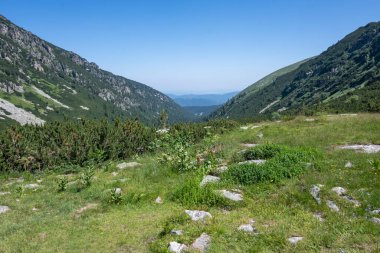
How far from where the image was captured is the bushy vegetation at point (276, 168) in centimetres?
1534

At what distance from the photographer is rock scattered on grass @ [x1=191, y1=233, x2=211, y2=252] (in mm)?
9883

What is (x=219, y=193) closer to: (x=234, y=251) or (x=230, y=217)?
(x=230, y=217)

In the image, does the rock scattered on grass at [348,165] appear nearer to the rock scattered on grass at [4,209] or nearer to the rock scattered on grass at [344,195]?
the rock scattered on grass at [344,195]

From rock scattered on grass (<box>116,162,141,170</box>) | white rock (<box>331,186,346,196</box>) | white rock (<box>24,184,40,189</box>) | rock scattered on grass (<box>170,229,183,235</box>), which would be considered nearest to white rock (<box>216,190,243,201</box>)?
rock scattered on grass (<box>170,229,183,235</box>)

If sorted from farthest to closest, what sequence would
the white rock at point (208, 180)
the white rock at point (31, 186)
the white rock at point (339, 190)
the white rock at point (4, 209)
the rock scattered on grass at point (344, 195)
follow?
the white rock at point (31, 186), the white rock at point (4, 209), the white rock at point (208, 180), the white rock at point (339, 190), the rock scattered on grass at point (344, 195)

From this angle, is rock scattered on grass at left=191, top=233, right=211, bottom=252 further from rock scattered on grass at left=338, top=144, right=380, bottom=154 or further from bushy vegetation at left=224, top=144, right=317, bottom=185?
rock scattered on grass at left=338, top=144, right=380, bottom=154

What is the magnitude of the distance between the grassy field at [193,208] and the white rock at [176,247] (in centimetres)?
20

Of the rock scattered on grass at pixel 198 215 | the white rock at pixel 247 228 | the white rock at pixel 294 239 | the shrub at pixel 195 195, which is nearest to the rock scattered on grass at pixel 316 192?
the white rock at pixel 294 239

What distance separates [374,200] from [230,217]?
16.9ft

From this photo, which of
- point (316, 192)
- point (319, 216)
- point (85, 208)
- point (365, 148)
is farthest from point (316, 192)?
point (85, 208)

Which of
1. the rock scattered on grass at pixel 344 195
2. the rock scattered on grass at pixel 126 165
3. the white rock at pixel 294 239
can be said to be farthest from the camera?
the rock scattered on grass at pixel 126 165

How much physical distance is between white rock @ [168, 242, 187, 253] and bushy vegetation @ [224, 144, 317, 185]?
19.6 ft

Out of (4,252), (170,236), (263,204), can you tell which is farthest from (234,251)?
(4,252)

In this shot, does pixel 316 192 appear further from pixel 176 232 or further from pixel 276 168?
pixel 176 232
